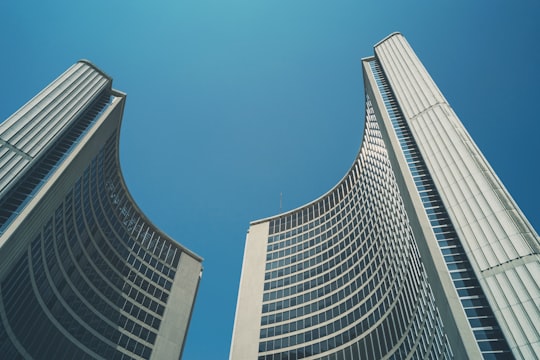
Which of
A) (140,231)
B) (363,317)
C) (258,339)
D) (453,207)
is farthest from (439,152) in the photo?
(140,231)

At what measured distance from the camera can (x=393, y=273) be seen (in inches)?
2618

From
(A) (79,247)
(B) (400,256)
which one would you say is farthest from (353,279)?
(A) (79,247)

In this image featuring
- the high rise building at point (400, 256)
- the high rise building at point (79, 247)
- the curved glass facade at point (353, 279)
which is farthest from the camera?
the curved glass facade at point (353, 279)

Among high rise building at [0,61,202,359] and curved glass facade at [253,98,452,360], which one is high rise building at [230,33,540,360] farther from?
high rise building at [0,61,202,359]

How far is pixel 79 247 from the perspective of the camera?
7388cm

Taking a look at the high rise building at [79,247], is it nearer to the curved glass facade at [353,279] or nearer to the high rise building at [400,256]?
the high rise building at [400,256]

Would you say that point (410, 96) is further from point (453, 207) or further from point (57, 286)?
point (57, 286)

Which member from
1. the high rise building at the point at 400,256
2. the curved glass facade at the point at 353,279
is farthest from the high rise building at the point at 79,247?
the curved glass facade at the point at 353,279

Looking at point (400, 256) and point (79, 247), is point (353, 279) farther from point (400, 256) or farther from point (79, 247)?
point (79, 247)

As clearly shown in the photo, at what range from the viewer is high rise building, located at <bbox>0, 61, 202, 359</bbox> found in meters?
54.2

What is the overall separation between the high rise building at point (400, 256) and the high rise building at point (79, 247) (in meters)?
18.7

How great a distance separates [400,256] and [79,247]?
5732 cm

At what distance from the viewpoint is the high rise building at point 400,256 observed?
38.7 metres

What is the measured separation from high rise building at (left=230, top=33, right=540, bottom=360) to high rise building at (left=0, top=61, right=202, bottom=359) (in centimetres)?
1873
